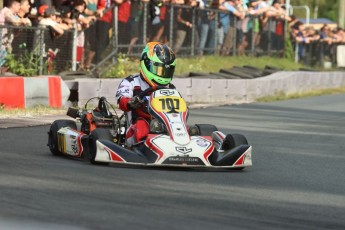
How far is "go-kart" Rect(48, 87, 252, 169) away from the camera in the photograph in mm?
10156

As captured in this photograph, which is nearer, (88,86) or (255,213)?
(255,213)

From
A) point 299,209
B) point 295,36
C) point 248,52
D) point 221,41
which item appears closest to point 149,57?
point 299,209

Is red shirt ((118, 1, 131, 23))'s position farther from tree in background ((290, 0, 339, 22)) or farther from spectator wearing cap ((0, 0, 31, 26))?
tree in background ((290, 0, 339, 22))

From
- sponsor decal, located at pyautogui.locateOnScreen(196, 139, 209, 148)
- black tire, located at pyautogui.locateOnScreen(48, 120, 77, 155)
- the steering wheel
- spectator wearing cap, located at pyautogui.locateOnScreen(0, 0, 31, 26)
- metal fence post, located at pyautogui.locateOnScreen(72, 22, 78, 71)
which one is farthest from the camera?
metal fence post, located at pyautogui.locateOnScreen(72, 22, 78, 71)

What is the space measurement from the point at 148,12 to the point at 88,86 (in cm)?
545

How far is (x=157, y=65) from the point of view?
1107 centimetres

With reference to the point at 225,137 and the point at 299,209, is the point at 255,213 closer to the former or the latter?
the point at 299,209

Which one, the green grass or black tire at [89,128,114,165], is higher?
black tire at [89,128,114,165]

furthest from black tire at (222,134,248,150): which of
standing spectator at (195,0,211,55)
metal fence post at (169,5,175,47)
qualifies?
standing spectator at (195,0,211,55)

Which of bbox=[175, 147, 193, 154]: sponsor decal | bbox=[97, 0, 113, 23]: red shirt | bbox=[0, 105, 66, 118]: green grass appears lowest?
bbox=[0, 105, 66, 118]: green grass

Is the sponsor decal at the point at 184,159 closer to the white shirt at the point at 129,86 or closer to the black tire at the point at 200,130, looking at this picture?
the black tire at the point at 200,130

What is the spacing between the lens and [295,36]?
3553 centimetres

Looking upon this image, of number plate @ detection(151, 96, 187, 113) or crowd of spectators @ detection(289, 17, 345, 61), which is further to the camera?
crowd of spectators @ detection(289, 17, 345, 61)

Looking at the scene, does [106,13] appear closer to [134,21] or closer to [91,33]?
[91,33]
